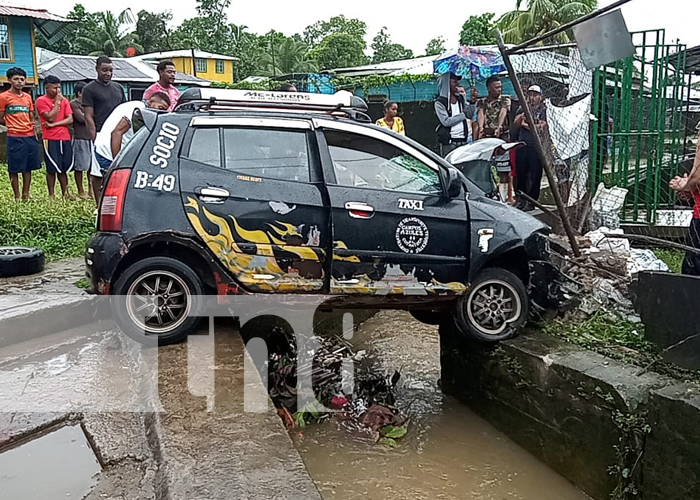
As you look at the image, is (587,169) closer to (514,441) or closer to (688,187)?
(688,187)

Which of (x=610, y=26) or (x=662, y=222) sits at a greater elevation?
(x=610, y=26)

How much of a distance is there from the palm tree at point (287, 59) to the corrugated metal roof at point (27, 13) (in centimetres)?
1748

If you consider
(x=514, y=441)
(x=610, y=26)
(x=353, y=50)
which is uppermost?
(x=353, y=50)

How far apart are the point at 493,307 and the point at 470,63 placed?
896 cm

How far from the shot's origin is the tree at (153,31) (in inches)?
2021

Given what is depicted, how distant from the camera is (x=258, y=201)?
4.97 m

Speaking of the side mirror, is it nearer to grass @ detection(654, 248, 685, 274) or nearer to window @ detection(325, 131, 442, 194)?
window @ detection(325, 131, 442, 194)

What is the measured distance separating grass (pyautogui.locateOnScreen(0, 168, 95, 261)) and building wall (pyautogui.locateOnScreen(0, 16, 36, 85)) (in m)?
18.6

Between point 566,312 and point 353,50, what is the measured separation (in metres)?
42.3

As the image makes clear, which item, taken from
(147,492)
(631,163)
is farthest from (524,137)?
(147,492)

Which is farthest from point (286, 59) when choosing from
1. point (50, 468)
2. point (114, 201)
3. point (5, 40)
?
point (50, 468)

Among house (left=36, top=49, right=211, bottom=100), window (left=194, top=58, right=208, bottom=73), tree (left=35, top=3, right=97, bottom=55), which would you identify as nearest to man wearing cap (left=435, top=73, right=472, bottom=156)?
house (left=36, top=49, right=211, bottom=100)

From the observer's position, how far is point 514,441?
5.69 metres

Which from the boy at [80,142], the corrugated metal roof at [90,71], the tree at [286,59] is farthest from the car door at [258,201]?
the tree at [286,59]
